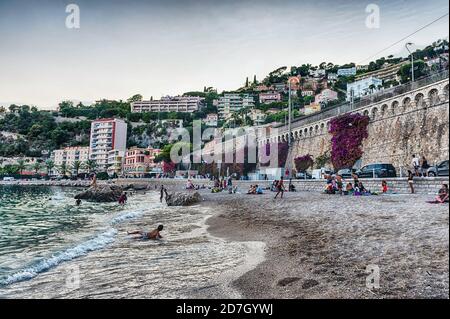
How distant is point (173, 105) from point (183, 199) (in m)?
122

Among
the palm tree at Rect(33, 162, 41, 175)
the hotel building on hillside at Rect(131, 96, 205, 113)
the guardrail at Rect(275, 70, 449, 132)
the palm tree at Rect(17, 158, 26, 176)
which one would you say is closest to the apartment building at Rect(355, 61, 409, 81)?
the guardrail at Rect(275, 70, 449, 132)

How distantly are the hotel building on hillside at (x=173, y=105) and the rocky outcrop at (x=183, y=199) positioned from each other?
11178cm

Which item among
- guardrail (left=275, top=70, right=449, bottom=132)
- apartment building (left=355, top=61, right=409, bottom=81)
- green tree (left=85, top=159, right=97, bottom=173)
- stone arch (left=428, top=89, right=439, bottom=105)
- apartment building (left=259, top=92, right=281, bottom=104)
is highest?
apartment building (left=259, top=92, right=281, bottom=104)

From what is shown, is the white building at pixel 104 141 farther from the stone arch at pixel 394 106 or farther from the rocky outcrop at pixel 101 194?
the stone arch at pixel 394 106

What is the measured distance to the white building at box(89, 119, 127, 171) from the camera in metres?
71.6

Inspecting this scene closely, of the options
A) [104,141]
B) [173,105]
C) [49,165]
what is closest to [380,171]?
[104,141]

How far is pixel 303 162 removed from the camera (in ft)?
103

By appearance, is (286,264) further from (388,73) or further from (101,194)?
(388,73)

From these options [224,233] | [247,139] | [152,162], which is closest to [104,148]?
[152,162]

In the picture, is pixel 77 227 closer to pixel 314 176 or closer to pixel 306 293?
pixel 306 293

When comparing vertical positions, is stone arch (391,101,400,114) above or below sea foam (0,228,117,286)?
above

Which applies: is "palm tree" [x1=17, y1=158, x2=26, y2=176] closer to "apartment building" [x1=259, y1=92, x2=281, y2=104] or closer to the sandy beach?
"apartment building" [x1=259, y1=92, x2=281, y2=104]

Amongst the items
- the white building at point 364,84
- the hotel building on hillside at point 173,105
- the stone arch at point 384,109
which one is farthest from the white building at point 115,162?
the hotel building on hillside at point 173,105

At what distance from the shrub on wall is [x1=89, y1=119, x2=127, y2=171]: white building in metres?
51.6
